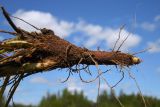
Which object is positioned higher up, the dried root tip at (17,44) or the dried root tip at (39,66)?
the dried root tip at (17,44)

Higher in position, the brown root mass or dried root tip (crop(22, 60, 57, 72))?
the brown root mass

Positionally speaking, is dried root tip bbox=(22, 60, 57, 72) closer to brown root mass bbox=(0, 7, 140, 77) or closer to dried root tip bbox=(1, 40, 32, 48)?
brown root mass bbox=(0, 7, 140, 77)

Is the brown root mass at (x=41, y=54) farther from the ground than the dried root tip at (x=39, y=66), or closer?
farther from the ground

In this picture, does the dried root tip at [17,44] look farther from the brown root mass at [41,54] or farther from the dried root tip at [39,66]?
the dried root tip at [39,66]

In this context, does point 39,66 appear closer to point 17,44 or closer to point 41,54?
point 41,54

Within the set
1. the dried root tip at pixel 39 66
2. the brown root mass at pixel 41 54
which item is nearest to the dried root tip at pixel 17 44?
the brown root mass at pixel 41 54

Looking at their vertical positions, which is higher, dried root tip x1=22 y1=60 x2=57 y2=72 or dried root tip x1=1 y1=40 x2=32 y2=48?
dried root tip x1=1 y1=40 x2=32 y2=48

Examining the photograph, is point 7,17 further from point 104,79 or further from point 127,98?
point 127,98

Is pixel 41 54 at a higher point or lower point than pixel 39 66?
higher

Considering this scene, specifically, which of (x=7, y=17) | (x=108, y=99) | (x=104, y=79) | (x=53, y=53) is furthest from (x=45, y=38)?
(x=108, y=99)

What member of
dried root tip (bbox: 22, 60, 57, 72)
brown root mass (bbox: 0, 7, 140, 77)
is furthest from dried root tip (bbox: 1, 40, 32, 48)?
dried root tip (bbox: 22, 60, 57, 72)

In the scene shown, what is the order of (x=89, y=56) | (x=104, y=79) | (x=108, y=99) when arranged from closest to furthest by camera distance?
(x=104, y=79), (x=89, y=56), (x=108, y=99)
